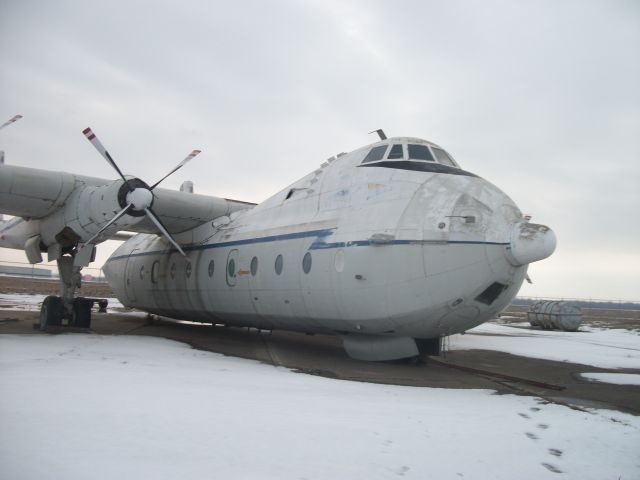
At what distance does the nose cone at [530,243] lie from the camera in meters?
9.66

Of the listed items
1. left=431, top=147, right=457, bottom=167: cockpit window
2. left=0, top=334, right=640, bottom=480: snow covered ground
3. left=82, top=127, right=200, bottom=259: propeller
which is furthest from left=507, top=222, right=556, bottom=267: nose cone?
left=82, top=127, right=200, bottom=259: propeller

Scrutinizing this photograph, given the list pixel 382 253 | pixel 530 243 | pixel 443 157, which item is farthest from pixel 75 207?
pixel 530 243

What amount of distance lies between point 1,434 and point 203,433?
1.81m

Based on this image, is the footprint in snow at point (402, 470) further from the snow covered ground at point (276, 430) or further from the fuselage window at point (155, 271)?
the fuselage window at point (155, 271)

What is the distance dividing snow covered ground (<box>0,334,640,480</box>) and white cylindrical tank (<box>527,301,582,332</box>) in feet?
87.2

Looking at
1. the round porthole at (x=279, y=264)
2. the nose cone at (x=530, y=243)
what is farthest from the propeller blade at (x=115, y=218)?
the nose cone at (x=530, y=243)

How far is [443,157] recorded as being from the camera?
12.8 metres

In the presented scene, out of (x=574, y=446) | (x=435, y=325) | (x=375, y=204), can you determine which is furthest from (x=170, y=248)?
(x=574, y=446)

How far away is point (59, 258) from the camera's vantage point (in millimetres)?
17359

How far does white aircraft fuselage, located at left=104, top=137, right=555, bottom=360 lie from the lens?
33.4 ft

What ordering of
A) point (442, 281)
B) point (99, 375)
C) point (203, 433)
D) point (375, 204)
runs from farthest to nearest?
1. point (375, 204)
2. point (442, 281)
3. point (99, 375)
4. point (203, 433)

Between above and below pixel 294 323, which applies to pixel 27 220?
above

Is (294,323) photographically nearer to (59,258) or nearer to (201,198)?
(201,198)

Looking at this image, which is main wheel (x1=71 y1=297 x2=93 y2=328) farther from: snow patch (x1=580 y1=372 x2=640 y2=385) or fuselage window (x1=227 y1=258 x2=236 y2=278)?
snow patch (x1=580 y1=372 x2=640 y2=385)
